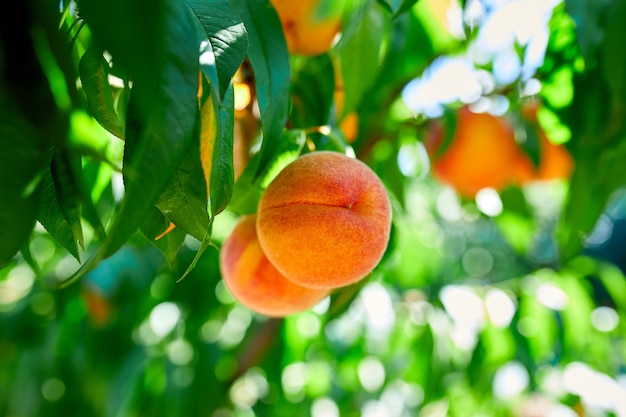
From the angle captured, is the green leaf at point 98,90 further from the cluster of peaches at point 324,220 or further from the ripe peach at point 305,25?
the ripe peach at point 305,25

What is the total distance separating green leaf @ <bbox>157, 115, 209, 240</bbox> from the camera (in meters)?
0.37

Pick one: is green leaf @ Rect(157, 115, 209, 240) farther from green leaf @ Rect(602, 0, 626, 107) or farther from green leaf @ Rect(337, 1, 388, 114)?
green leaf @ Rect(602, 0, 626, 107)

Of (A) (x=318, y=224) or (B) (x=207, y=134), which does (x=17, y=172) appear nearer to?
(B) (x=207, y=134)

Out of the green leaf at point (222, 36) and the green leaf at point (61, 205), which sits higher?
the green leaf at point (222, 36)

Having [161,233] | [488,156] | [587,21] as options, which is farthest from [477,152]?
[161,233]

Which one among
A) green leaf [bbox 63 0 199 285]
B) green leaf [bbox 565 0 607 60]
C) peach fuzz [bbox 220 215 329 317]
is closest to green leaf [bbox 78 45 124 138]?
green leaf [bbox 63 0 199 285]

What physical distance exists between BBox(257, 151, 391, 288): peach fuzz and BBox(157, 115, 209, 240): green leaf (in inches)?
5.3

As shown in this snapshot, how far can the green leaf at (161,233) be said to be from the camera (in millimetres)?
448

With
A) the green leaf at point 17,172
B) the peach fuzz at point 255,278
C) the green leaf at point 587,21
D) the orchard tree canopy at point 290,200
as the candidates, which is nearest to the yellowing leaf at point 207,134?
the orchard tree canopy at point 290,200

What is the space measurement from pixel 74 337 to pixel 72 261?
238 millimetres

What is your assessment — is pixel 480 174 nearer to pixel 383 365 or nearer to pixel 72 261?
pixel 383 365

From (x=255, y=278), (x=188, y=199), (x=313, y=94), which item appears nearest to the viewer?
(x=188, y=199)

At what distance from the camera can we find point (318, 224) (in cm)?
51

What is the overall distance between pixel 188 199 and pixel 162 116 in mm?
96
